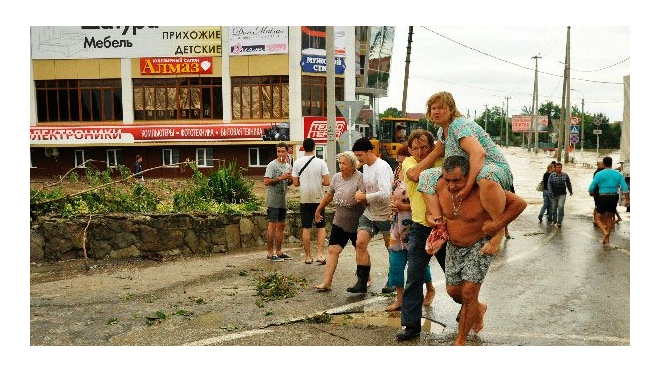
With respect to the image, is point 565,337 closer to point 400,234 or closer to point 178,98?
point 400,234

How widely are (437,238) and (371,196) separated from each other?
191 cm

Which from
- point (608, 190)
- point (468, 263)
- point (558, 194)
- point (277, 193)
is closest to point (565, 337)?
point (468, 263)

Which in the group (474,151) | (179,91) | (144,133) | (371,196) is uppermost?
(179,91)


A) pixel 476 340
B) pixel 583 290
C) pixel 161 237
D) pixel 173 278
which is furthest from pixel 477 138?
pixel 161 237

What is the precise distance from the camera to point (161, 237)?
10938mm

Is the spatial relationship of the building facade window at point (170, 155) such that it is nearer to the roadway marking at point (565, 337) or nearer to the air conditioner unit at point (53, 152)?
the air conditioner unit at point (53, 152)

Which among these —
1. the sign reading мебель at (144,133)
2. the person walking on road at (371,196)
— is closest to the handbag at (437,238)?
the person walking on road at (371,196)

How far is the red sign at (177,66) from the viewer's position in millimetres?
32438

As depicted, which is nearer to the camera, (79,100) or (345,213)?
(345,213)

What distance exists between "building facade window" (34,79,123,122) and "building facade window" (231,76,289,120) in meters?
5.52

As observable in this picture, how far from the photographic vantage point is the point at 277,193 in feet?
34.3

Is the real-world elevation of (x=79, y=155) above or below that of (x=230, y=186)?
above

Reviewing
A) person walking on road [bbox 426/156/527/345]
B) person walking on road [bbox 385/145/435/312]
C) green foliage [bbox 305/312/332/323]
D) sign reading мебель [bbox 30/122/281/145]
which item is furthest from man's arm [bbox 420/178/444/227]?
sign reading мебель [bbox 30/122/281/145]

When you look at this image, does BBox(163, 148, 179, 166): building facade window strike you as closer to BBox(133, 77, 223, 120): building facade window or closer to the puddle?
BBox(133, 77, 223, 120): building facade window
